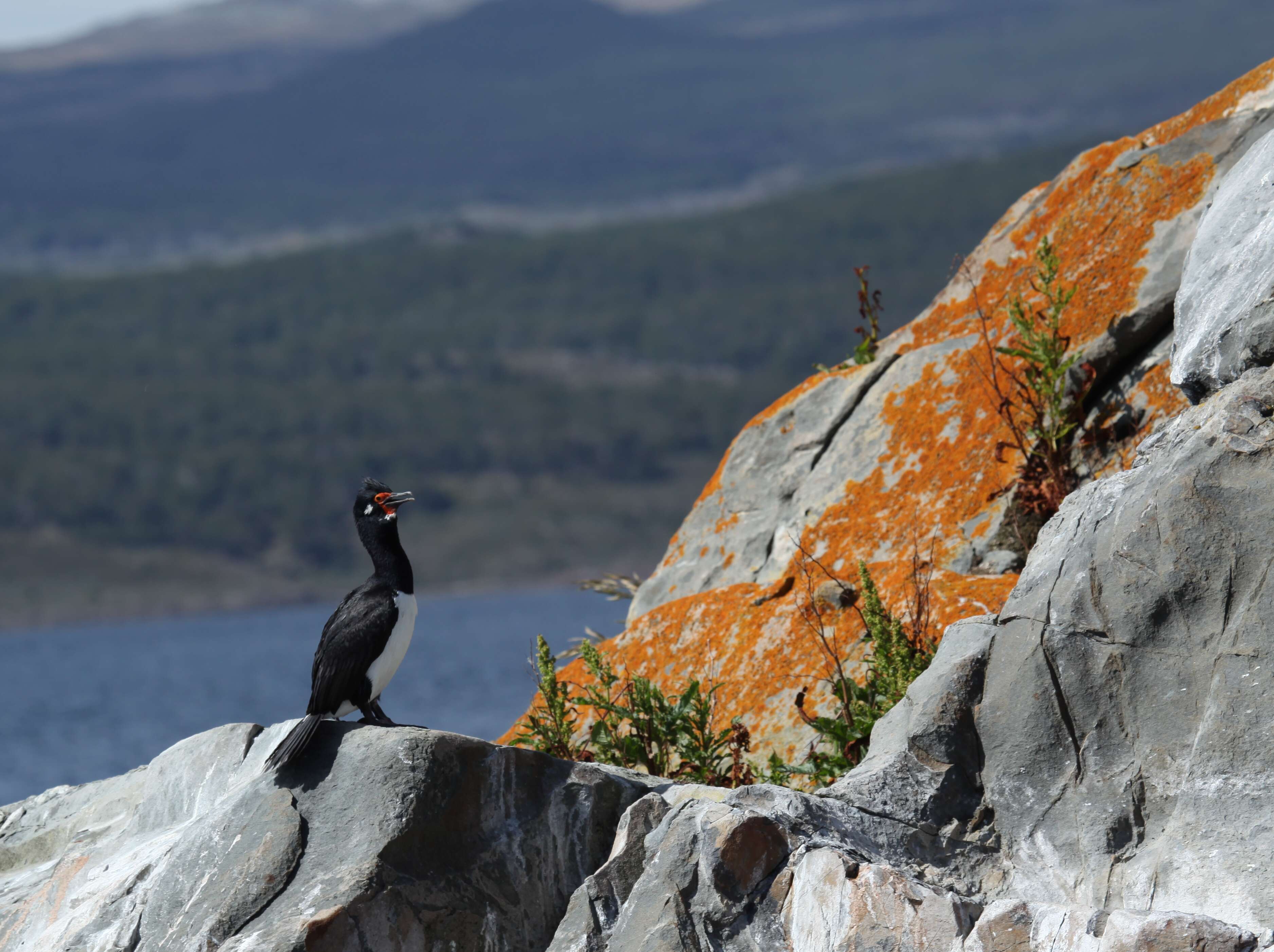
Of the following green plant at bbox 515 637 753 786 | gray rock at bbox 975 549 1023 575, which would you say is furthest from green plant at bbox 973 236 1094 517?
green plant at bbox 515 637 753 786

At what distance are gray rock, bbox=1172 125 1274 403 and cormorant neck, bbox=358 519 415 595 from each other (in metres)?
3.83

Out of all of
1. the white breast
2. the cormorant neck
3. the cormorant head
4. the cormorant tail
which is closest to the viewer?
the cormorant tail

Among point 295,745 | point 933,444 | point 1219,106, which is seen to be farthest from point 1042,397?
point 295,745

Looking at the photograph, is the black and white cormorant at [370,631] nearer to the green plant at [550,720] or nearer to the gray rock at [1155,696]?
the green plant at [550,720]

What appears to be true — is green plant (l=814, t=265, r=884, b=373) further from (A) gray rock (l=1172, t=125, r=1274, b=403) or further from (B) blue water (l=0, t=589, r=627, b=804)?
(A) gray rock (l=1172, t=125, r=1274, b=403)

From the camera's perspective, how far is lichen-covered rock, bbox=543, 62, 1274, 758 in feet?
27.9

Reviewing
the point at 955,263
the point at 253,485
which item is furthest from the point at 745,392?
the point at 955,263

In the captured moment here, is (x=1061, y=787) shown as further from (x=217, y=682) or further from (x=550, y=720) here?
(x=217, y=682)

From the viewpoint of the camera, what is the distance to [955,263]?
10188 millimetres

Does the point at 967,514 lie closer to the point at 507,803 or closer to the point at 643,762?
the point at 643,762

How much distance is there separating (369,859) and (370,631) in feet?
4.77

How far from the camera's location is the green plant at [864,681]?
7.27 metres

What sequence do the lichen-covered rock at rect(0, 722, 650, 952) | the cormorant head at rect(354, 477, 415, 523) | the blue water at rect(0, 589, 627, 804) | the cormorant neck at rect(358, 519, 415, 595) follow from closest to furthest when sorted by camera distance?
the lichen-covered rock at rect(0, 722, 650, 952) → the cormorant neck at rect(358, 519, 415, 595) → the cormorant head at rect(354, 477, 415, 523) → the blue water at rect(0, 589, 627, 804)

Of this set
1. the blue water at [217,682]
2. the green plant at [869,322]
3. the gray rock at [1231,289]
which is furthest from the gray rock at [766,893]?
the blue water at [217,682]
